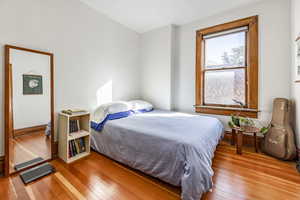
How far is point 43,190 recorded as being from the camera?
1.49 meters

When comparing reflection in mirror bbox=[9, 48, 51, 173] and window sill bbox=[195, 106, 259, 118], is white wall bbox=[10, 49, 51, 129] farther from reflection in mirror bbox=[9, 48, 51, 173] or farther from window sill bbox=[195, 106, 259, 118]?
window sill bbox=[195, 106, 259, 118]

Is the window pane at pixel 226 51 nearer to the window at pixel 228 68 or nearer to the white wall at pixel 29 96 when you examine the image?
the window at pixel 228 68

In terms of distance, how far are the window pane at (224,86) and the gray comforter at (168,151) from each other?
4.40 ft

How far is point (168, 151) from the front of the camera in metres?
1.49

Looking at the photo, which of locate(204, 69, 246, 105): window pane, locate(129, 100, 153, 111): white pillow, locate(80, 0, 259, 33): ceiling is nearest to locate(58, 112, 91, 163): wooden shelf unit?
locate(129, 100, 153, 111): white pillow

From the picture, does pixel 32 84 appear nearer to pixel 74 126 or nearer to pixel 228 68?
pixel 74 126

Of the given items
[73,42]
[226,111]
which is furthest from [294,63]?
[73,42]

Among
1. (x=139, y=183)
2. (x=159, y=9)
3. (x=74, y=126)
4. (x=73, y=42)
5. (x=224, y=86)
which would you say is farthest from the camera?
(x=224, y=86)

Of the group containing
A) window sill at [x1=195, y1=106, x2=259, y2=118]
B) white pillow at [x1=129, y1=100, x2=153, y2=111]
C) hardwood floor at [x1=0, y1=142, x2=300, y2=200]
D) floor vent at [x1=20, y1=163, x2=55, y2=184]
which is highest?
white pillow at [x1=129, y1=100, x2=153, y2=111]

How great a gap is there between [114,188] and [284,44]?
3.26m

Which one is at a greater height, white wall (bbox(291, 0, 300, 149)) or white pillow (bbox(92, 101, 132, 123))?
white wall (bbox(291, 0, 300, 149))

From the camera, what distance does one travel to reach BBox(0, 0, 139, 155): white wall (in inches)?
72.4

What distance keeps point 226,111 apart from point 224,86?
1.68 ft

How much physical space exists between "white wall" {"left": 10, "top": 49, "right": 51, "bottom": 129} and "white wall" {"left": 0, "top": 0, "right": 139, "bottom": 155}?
0.39ft
